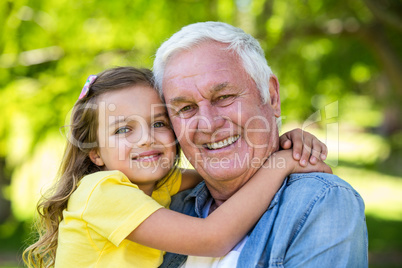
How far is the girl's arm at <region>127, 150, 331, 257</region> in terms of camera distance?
77.6 inches

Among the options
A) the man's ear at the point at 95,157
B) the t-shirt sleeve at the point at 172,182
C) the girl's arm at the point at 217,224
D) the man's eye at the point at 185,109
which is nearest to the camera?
the girl's arm at the point at 217,224

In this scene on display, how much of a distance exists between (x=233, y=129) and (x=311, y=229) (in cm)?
66

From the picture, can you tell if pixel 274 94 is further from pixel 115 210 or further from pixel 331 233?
pixel 115 210

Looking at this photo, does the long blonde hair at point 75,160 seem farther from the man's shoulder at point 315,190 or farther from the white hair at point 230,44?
the man's shoulder at point 315,190

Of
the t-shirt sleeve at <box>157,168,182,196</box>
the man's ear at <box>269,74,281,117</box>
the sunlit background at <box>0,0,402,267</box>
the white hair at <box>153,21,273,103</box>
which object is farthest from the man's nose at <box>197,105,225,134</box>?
the sunlit background at <box>0,0,402,267</box>

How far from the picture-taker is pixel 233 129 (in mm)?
2186

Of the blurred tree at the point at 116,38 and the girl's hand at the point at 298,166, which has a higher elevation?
the blurred tree at the point at 116,38

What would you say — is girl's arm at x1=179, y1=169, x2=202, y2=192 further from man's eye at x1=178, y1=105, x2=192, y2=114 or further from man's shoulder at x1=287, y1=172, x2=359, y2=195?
man's shoulder at x1=287, y1=172, x2=359, y2=195

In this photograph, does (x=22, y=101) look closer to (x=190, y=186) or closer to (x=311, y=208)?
(x=190, y=186)

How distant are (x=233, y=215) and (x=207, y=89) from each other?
642 millimetres

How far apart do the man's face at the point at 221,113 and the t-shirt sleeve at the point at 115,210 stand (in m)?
0.41

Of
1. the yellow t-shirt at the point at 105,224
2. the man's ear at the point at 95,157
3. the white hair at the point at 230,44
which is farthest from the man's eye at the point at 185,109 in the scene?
the man's ear at the point at 95,157

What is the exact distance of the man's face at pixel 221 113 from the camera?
2180 millimetres

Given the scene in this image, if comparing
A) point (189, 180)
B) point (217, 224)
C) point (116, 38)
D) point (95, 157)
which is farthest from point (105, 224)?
point (116, 38)
